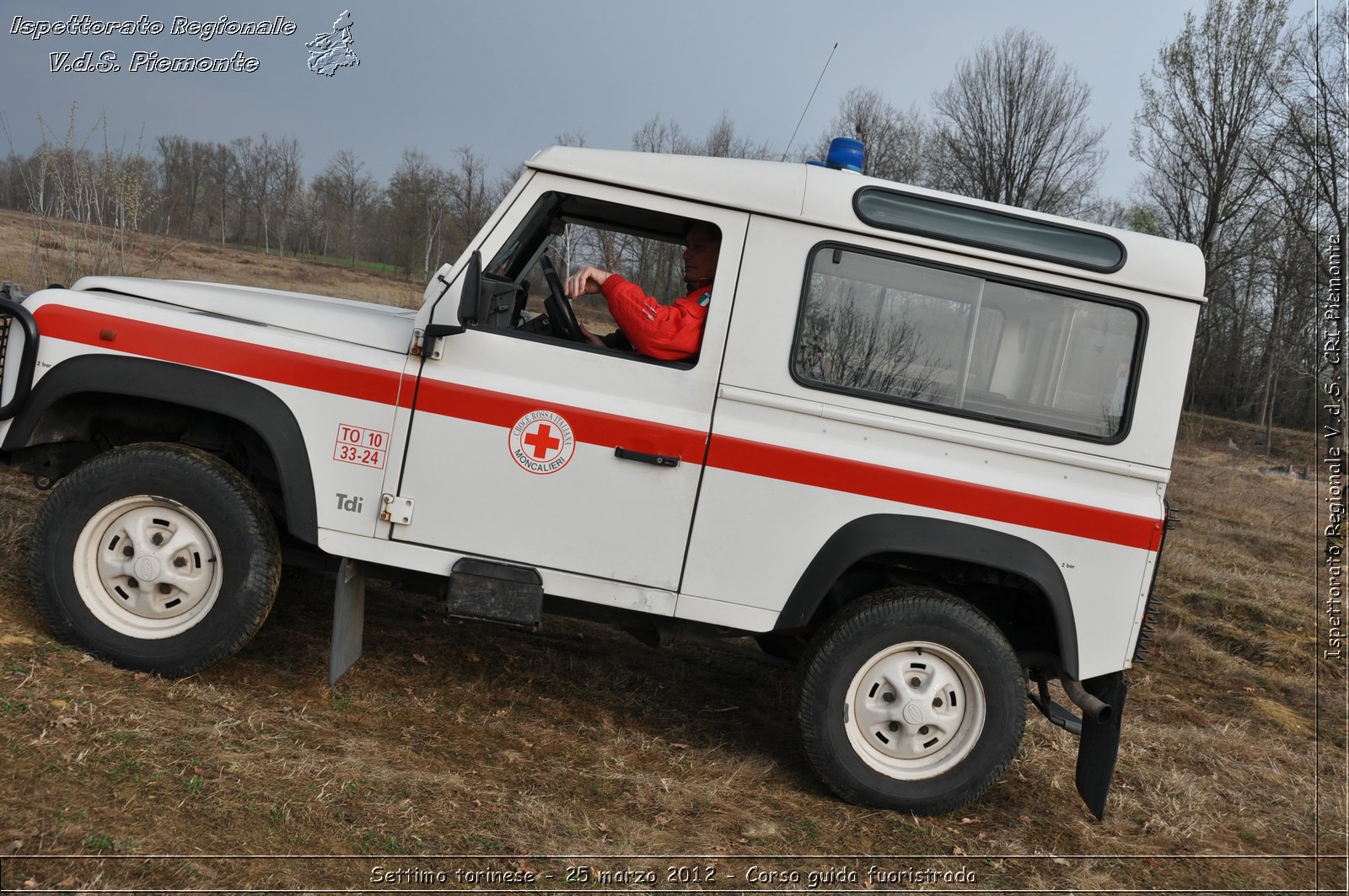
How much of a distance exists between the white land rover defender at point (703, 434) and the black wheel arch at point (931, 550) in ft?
0.04

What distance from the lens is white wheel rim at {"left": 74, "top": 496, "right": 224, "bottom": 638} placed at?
3.87 m

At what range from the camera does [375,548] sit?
3.88m

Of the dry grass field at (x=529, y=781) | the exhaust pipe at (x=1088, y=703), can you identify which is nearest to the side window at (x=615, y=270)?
the dry grass field at (x=529, y=781)

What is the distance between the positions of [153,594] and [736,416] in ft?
8.14

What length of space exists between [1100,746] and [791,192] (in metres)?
2.64

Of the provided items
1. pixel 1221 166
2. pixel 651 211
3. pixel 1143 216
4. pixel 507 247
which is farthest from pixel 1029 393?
pixel 1143 216

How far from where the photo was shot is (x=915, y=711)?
4.02 metres

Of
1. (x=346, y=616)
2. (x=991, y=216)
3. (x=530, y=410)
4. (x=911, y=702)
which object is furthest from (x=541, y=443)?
(x=991, y=216)

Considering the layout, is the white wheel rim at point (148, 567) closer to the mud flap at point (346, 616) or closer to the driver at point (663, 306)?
the mud flap at point (346, 616)

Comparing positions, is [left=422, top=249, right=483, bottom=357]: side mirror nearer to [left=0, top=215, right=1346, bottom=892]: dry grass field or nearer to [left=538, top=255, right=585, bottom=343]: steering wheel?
[left=538, top=255, right=585, bottom=343]: steering wheel

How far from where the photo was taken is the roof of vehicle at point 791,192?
383cm

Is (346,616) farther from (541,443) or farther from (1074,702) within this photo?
(1074,702)

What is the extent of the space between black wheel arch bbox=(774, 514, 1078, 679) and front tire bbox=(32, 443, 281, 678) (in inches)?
87.8

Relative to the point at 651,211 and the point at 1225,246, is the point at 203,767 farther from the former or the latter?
the point at 1225,246
